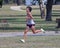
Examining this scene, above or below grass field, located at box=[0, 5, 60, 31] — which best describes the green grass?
above

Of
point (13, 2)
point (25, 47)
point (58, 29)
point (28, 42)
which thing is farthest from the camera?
point (13, 2)

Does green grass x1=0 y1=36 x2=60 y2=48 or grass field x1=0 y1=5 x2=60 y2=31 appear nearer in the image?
green grass x1=0 y1=36 x2=60 y2=48

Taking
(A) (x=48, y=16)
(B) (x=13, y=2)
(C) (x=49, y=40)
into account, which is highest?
(C) (x=49, y=40)

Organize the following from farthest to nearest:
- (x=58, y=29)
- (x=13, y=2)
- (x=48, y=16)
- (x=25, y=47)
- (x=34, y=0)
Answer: (x=13, y=2) < (x=34, y=0) < (x=48, y=16) < (x=58, y=29) < (x=25, y=47)

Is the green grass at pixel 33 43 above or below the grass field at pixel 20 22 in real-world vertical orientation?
above

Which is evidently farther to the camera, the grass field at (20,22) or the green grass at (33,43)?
the grass field at (20,22)

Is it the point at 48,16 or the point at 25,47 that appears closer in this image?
the point at 25,47

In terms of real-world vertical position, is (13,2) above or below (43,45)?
below

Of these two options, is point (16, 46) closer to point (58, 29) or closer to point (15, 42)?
point (15, 42)

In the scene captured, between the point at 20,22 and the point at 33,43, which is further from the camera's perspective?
the point at 20,22

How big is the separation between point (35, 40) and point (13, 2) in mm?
81834

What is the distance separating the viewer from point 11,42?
58.3 feet

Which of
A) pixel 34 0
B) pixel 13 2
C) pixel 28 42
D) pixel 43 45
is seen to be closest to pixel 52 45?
pixel 43 45

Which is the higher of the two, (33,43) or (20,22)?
(33,43)
